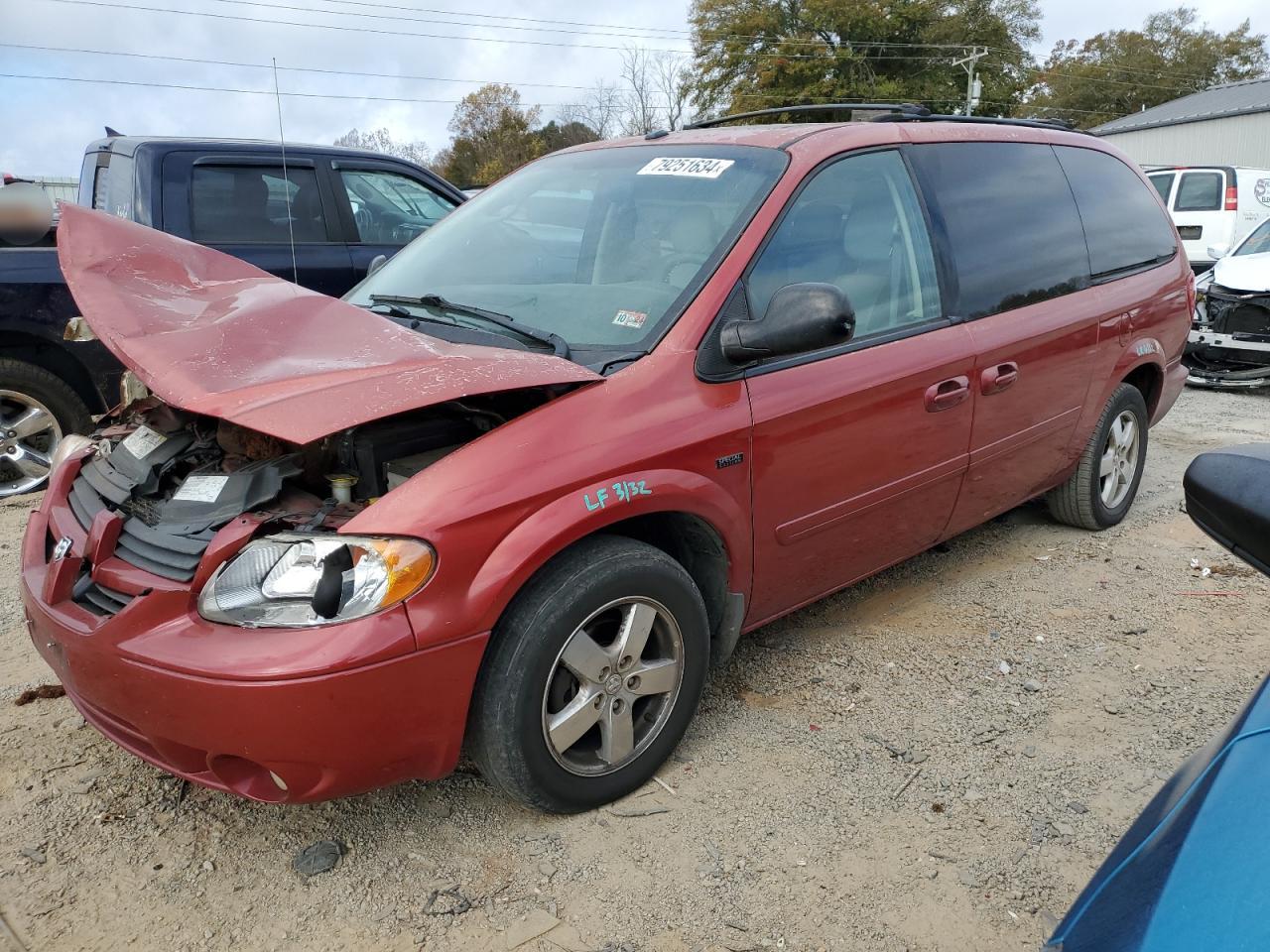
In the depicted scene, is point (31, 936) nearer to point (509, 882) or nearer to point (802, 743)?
point (509, 882)

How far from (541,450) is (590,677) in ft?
1.97

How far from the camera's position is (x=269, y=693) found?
2.09 metres

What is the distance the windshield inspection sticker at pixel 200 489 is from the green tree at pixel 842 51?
38049mm

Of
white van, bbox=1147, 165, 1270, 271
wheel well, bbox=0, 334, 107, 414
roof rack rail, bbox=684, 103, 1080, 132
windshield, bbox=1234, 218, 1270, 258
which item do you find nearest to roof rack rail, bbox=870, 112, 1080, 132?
roof rack rail, bbox=684, 103, 1080, 132

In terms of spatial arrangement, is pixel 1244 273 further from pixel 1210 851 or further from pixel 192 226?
pixel 1210 851

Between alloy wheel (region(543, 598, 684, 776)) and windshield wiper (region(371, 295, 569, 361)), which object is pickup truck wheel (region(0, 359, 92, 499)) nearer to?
windshield wiper (region(371, 295, 569, 361))

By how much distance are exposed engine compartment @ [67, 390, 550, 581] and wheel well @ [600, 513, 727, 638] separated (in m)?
0.53

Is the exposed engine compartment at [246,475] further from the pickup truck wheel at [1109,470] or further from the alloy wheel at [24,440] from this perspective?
the pickup truck wheel at [1109,470]

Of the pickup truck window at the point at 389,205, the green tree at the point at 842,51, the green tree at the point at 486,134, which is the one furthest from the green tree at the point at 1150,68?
the pickup truck window at the point at 389,205

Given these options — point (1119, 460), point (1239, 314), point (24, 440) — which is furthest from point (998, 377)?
point (1239, 314)

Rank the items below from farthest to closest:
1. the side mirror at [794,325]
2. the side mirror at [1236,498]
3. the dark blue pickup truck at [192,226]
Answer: the dark blue pickup truck at [192,226]
the side mirror at [794,325]
the side mirror at [1236,498]

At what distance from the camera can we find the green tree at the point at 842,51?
38594mm

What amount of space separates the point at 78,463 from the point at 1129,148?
3979cm

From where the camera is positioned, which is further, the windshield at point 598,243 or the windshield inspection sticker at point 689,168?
the windshield inspection sticker at point 689,168
